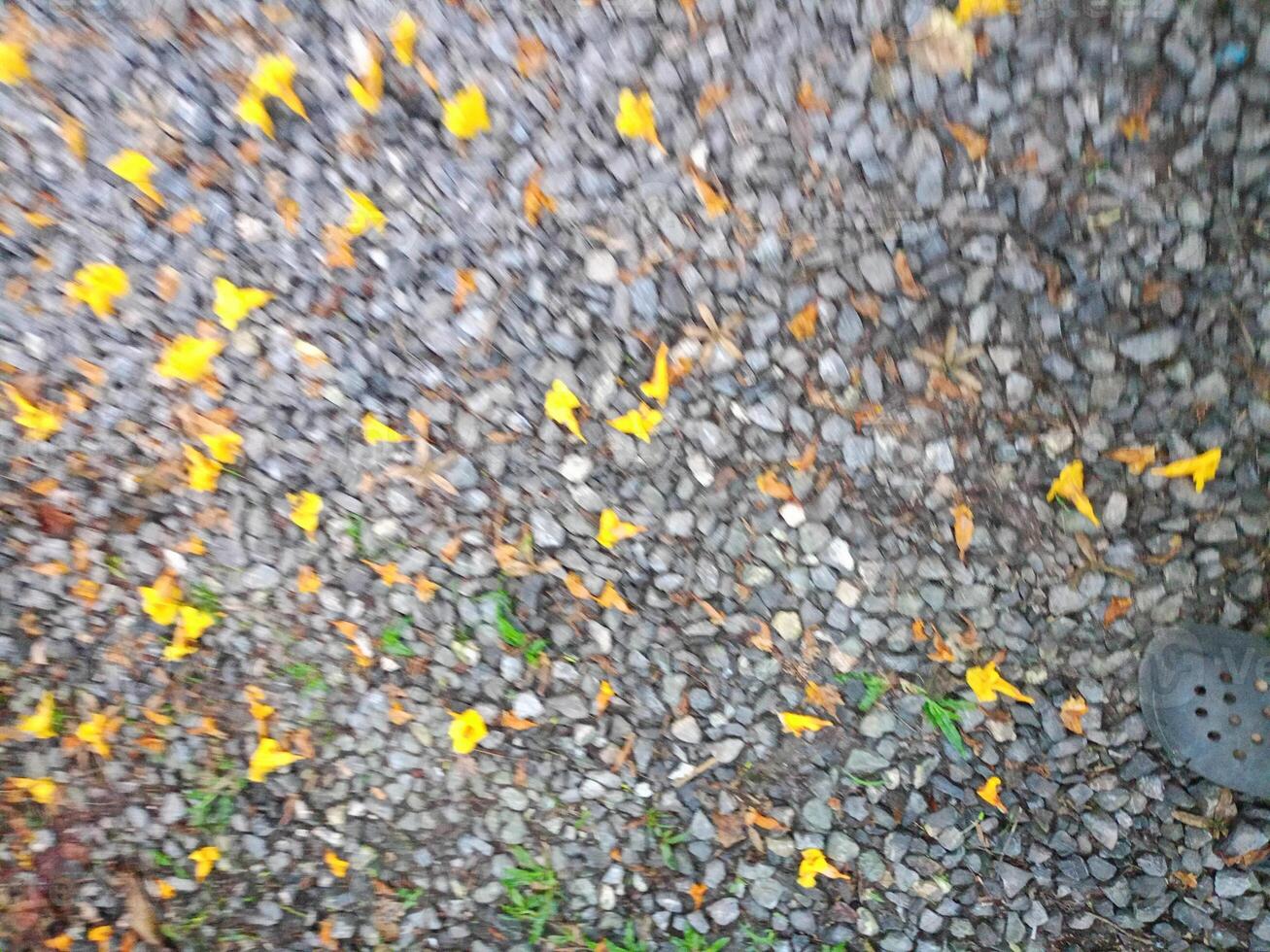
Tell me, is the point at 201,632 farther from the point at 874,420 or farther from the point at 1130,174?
the point at 1130,174

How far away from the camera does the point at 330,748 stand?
1.20m

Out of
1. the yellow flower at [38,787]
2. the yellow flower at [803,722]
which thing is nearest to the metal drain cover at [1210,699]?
the yellow flower at [803,722]

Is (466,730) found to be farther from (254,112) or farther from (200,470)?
(254,112)

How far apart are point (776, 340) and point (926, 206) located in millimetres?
245

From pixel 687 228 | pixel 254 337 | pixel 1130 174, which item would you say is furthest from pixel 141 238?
pixel 1130 174

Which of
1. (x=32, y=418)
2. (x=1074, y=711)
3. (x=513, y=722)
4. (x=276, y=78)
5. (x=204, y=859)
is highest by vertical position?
(x=276, y=78)

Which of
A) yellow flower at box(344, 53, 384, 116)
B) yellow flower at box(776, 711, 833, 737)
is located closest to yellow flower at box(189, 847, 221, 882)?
yellow flower at box(776, 711, 833, 737)

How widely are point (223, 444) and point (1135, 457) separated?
122 centimetres

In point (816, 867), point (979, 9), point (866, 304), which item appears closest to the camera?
point (979, 9)

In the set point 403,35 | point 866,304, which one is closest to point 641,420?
point 866,304

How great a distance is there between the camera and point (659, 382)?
3.60 ft

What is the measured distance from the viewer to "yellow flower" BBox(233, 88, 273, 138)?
106 cm

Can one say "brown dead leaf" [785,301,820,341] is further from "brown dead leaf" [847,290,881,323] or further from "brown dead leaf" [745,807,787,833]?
"brown dead leaf" [745,807,787,833]

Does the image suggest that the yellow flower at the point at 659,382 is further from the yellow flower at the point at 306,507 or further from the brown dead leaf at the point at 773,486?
the yellow flower at the point at 306,507
